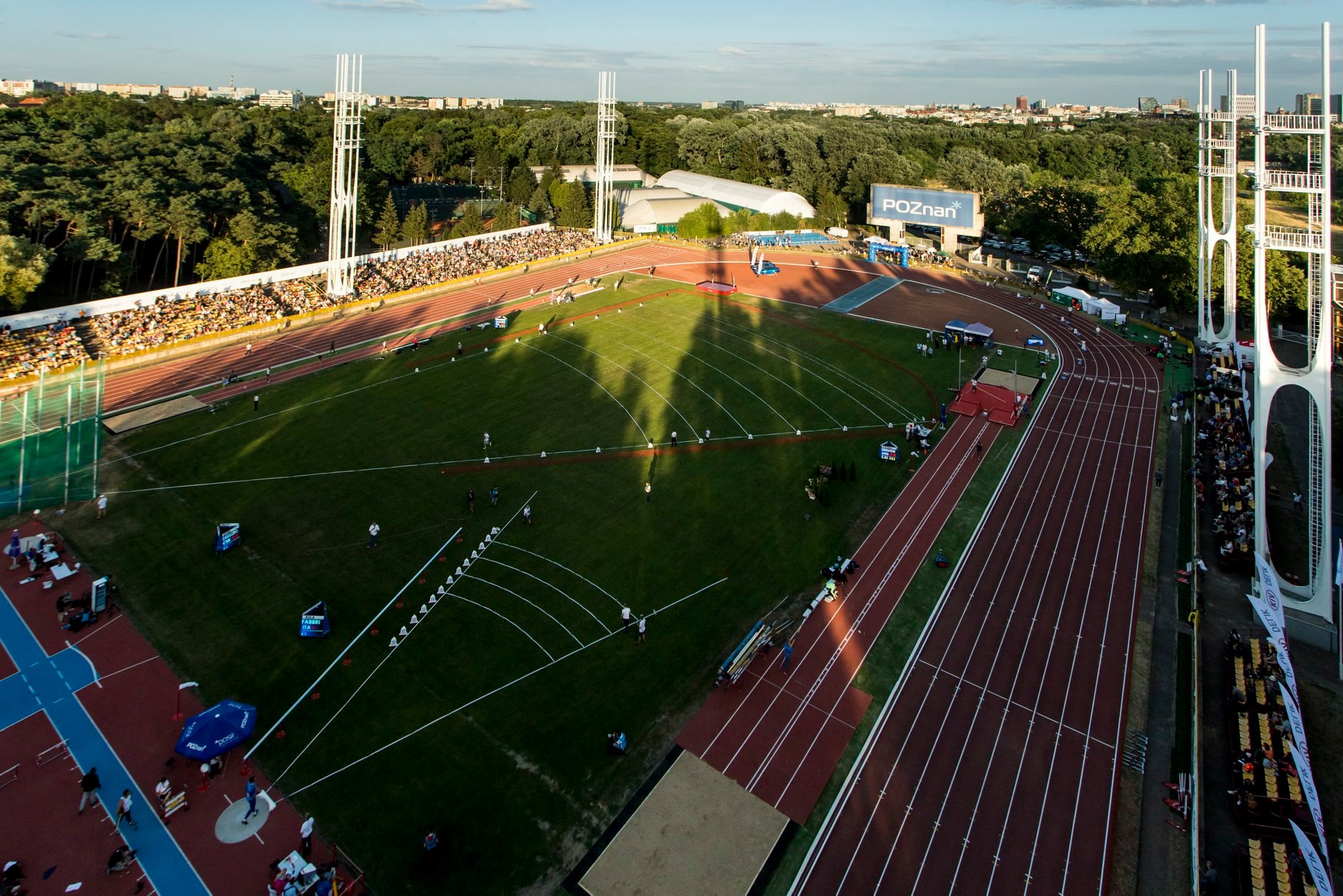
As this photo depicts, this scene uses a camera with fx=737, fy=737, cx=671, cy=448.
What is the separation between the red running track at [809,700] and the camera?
65.3 ft

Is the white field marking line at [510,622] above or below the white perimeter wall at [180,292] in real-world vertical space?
below

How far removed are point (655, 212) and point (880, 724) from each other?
260ft

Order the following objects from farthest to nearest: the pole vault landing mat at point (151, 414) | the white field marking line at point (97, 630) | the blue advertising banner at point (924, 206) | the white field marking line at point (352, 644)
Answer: the blue advertising banner at point (924, 206), the pole vault landing mat at point (151, 414), the white field marking line at point (97, 630), the white field marking line at point (352, 644)

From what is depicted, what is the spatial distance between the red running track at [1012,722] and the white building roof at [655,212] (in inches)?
2582

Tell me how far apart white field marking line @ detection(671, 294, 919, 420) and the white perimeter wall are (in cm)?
3295

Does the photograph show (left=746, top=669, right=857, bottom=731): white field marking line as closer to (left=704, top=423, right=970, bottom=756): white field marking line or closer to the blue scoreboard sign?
(left=704, top=423, right=970, bottom=756): white field marking line

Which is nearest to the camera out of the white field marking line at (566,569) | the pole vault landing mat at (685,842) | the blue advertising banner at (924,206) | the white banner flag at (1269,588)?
the pole vault landing mat at (685,842)

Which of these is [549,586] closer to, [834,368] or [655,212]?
[834,368]

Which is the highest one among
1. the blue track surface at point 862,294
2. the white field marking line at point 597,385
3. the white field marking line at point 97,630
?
the blue track surface at point 862,294

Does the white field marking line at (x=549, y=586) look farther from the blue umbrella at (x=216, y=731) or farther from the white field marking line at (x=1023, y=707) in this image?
the white field marking line at (x=1023, y=707)

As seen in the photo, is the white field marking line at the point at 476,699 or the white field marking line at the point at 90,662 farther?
the white field marking line at the point at 90,662

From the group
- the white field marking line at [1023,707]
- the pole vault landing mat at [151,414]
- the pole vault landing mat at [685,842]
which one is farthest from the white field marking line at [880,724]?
the pole vault landing mat at [151,414]

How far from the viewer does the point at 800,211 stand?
9406 cm

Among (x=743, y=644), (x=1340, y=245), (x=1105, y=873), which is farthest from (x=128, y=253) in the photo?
(x=1340, y=245)
